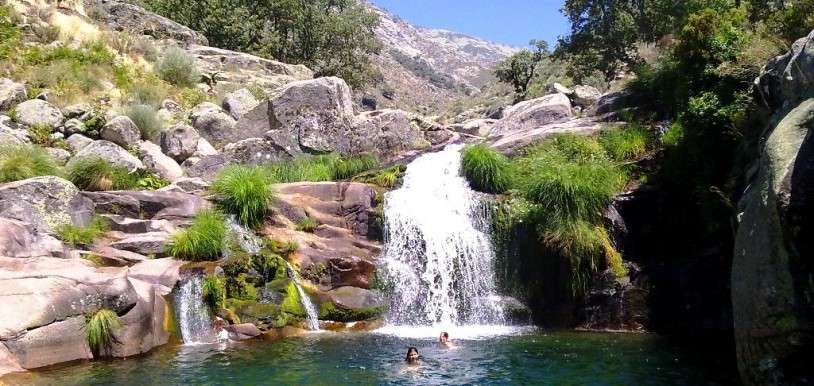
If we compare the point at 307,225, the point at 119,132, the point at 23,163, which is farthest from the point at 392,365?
the point at 119,132

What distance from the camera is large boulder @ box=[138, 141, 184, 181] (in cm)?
2059

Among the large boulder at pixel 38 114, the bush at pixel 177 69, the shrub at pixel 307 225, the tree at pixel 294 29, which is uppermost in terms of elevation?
the tree at pixel 294 29

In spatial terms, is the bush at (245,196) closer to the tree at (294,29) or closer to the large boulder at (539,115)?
the large boulder at (539,115)

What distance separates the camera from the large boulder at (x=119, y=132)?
21188mm

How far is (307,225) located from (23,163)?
7.47 m

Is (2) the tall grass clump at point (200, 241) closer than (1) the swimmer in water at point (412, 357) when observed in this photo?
No

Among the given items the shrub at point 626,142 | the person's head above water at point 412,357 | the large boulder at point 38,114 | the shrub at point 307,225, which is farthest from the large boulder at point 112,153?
the shrub at point 626,142

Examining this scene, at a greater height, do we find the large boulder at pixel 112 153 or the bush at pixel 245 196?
the large boulder at pixel 112 153

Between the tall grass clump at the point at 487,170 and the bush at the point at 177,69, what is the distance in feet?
A: 54.5

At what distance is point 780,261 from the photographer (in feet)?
23.3

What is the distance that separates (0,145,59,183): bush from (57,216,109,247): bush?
9.61 feet

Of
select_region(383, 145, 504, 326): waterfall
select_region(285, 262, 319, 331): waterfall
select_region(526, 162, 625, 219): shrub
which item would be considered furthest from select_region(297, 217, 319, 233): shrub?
select_region(526, 162, 625, 219): shrub

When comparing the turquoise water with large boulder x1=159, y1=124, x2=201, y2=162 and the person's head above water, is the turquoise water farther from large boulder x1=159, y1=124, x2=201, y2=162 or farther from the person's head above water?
large boulder x1=159, y1=124, x2=201, y2=162

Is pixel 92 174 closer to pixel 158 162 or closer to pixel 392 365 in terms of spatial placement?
pixel 158 162
